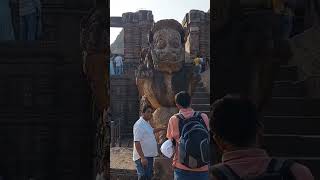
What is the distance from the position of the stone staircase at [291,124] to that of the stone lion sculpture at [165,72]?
6.40 meters

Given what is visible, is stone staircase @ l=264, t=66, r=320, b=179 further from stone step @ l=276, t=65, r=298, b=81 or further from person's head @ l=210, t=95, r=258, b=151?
person's head @ l=210, t=95, r=258, b=151

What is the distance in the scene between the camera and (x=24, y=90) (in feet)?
10.8

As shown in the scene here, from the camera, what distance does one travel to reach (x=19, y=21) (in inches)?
132

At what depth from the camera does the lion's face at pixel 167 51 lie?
10219 millimetres

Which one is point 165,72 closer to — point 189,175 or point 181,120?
point 181,120

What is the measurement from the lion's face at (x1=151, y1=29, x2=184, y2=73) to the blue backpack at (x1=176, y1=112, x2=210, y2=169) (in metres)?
5.93

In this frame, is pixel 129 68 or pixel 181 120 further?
pixel 129 68

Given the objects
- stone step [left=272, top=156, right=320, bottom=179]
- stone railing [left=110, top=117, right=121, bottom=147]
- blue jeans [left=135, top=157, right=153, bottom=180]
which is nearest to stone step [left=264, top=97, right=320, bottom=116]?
stone step [left=272, top=156, right=320, bottom=179]

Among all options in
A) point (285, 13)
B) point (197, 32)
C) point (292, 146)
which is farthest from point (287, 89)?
point (197, 32)

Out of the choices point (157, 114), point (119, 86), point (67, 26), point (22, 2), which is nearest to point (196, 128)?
point (67, 26)

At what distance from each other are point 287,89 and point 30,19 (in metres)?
1.97

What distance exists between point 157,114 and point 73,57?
633 cm

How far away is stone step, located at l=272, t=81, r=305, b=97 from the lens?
3148mm

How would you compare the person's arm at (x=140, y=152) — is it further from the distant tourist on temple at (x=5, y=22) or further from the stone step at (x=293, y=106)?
the stone step at (x=293, y=106)
